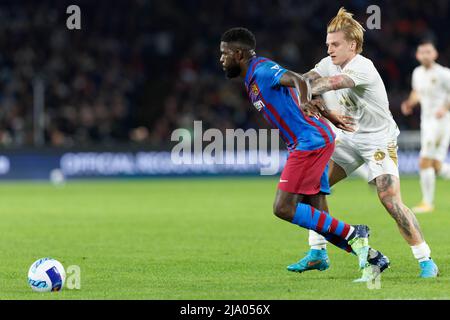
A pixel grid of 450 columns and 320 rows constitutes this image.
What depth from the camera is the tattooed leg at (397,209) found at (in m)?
8.79

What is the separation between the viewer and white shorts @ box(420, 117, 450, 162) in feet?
54.6

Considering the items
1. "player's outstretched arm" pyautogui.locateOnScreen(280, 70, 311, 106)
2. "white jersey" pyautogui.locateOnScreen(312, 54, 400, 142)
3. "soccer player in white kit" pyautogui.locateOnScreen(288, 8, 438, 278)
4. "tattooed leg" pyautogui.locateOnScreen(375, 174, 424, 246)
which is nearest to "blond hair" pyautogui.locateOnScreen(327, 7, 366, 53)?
"soccer player in white kit" pyautogui.locateOnScreen(288, 8, 438, 278)

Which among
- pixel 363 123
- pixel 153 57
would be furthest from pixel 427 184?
pixel 153 57

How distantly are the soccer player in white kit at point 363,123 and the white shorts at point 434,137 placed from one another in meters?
7.53

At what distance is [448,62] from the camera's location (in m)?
30.3

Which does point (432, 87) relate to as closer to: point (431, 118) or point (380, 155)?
point (431, 118)

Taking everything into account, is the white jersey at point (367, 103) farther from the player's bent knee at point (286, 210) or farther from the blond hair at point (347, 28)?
the player's bent knee at point (286, 210)

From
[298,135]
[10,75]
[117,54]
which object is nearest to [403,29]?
[117,54]

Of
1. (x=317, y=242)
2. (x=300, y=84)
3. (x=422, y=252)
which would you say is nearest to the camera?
(x=300, y=84)

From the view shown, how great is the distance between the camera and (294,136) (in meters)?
8.87
